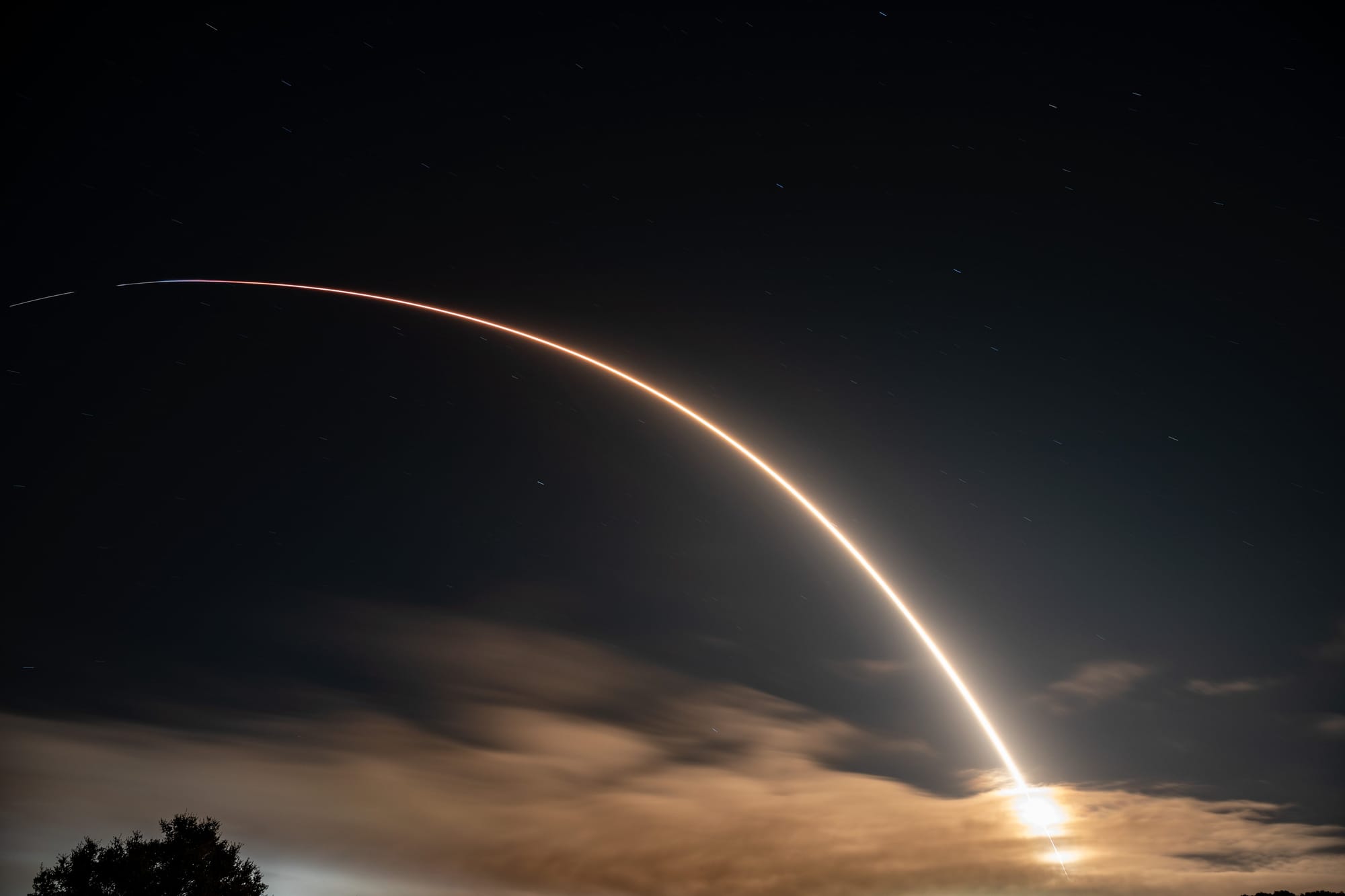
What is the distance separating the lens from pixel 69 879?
51125 mm

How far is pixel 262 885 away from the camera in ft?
182

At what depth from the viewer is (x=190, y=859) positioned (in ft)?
174

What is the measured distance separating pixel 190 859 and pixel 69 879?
5.22m

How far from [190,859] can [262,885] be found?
4112 millimetres

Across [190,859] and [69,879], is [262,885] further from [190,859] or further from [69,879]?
[69,879]

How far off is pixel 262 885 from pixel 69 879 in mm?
8835

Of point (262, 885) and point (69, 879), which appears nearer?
point (69, 879)

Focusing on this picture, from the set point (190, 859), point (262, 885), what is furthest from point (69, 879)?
point (262, 885)
